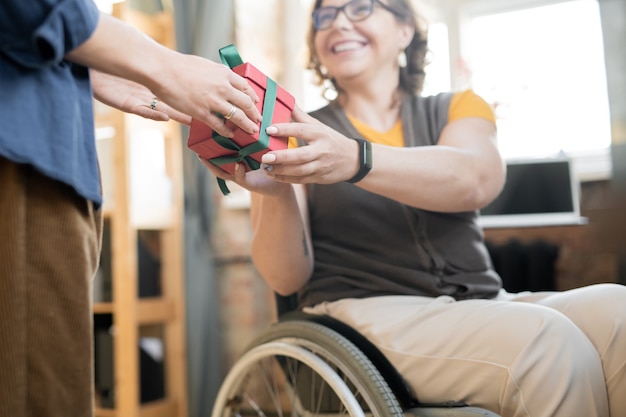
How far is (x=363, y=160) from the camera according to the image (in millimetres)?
904

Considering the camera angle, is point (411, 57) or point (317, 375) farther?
point (411, 57)

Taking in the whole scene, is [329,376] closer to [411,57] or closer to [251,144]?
[251,144]

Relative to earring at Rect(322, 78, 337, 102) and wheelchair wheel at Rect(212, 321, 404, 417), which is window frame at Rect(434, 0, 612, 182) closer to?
earring at Rect(322, 78, 337, 102)

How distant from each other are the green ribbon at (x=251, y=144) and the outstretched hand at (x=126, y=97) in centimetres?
10

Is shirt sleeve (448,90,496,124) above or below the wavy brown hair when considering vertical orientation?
below

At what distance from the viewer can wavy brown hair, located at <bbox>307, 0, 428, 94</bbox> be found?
1276 millimetres

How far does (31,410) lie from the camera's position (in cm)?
59

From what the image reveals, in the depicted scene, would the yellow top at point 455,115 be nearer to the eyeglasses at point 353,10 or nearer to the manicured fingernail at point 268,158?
the eyeglasses at point 353,10

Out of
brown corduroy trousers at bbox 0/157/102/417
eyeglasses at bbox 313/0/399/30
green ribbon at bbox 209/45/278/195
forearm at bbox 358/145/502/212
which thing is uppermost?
eyeglasses at bbox 313/0/399/30

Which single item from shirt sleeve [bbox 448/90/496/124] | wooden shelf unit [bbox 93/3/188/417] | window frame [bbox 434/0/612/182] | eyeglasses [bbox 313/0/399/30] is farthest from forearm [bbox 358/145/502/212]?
wooden shelf unit [bbox 93/3/188/417]

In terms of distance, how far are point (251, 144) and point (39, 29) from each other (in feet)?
1.03

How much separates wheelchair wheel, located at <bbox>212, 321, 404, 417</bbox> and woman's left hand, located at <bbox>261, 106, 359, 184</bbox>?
25 centimetres

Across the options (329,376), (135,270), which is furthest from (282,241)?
(135,270)

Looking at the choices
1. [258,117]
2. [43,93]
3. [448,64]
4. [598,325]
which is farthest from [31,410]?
[448,64]
